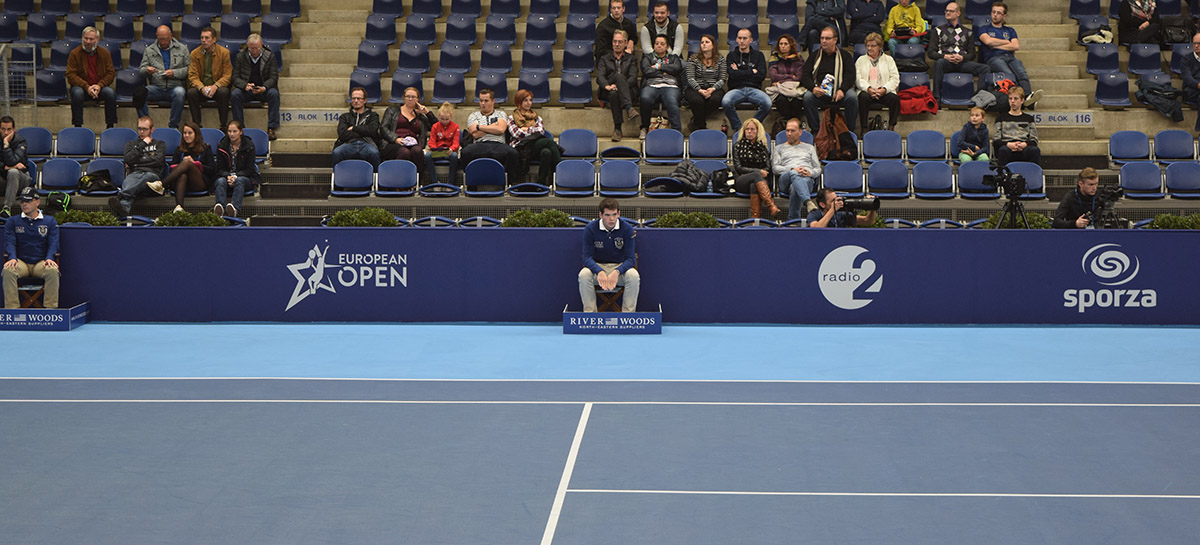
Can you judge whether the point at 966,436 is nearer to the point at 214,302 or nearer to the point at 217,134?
the point at 214,302

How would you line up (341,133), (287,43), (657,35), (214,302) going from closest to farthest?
1. (214,302)
2. (341,133)
3. (657,35)
4. (287,43)

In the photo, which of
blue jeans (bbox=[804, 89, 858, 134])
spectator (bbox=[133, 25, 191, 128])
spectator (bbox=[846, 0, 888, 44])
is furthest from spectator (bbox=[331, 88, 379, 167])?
spectator (bbox=[846, 0, 888, 44])

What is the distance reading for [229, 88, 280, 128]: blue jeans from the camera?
16453mm

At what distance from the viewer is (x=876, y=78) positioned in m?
16.3

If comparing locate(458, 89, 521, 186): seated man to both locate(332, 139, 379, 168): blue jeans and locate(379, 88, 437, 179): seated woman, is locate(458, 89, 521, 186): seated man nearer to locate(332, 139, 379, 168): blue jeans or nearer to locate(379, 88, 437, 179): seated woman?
locate(379, 88, 437, 179): seated woman

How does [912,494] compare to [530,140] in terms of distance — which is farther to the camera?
[530,140]

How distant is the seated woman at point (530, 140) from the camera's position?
15.2 metres

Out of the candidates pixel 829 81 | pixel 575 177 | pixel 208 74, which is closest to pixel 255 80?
pixel 208 74

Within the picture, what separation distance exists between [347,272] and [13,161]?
553cm

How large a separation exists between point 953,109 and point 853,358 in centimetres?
857

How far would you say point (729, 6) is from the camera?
62.8ft

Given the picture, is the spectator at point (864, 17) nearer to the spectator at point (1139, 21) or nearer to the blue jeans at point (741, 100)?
the blue jeans at point (741, 100)

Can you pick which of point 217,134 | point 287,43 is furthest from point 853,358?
point 287,43

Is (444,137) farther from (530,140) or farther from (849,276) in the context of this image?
(849,276)
